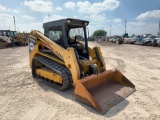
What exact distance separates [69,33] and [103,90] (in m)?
2.21

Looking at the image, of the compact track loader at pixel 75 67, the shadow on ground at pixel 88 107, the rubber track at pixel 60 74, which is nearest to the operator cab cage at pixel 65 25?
the compact track loader at pixel 75 67

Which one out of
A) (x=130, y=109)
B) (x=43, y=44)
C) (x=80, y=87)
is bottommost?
(x=130, y=109)

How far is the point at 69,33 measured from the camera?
226 inches

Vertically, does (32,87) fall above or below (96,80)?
below

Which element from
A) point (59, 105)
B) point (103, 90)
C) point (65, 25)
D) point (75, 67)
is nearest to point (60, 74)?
point (75, 67)

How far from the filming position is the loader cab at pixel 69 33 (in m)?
5.35

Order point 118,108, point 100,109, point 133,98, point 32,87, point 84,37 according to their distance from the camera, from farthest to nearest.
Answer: point 84,37
point 32,87
point 133,98
point 118,108
point 100,109

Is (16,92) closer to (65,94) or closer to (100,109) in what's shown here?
(65,94)

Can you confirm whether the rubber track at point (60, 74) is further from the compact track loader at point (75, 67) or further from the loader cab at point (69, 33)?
the loader cab at point (69, 33)

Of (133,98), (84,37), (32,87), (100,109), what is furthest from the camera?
(84,37)

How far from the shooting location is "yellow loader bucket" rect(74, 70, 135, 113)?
4.04 metres

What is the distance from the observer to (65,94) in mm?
5004

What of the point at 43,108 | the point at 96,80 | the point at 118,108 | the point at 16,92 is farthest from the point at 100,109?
the point at 16,92

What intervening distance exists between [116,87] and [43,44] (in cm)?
286
